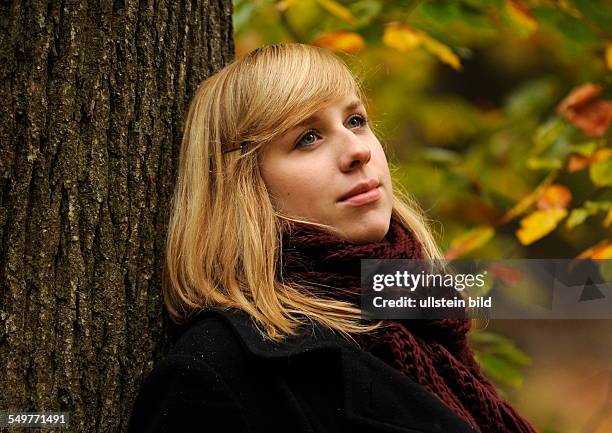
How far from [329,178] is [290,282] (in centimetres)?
24

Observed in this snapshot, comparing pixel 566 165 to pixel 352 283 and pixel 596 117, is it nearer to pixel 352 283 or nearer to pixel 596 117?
pixel 596 117

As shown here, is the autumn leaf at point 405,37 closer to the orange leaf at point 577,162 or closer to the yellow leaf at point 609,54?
the orange leaf at point 577,162

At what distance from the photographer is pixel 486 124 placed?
4.69m

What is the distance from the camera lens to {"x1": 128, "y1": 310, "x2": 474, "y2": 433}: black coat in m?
1.72

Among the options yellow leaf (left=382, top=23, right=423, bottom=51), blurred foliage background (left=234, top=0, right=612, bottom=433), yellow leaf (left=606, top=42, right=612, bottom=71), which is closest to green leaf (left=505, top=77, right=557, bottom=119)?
blurred foliage background (left=234, top=0, right=612, bottom=433)

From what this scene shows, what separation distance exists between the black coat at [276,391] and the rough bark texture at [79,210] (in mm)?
163

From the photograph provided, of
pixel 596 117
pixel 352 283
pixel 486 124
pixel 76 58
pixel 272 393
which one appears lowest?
pixel 272 393

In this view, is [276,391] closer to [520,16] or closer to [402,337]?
[402,337]

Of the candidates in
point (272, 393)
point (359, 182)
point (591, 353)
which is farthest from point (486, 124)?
point (272, 393)

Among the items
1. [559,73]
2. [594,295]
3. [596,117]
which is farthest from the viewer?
[559,73]

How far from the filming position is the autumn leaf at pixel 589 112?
9.78ft

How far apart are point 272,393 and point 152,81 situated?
77 centimetres

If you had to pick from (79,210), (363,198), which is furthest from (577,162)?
(79,210)

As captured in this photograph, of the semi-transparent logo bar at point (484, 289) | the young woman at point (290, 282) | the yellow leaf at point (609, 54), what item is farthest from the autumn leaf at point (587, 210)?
the young woman at point (290, 282)
